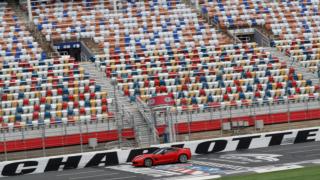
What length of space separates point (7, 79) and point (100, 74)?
610 cm

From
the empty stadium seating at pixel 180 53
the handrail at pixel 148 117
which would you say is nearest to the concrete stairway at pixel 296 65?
the empty stadium seating at pixel 180 53

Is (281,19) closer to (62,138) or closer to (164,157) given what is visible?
(62,138)

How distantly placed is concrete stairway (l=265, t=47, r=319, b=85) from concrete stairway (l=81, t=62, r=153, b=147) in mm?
13168

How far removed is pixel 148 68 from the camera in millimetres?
54094

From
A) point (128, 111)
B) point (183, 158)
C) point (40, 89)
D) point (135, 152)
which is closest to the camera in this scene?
point (183, 158)

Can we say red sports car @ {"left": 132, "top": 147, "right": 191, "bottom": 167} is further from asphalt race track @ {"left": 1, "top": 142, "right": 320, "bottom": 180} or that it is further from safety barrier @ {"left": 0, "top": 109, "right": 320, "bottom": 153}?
safety barrier @ {"left": 0, "top": 109, "right": 320, "bottom": 153}

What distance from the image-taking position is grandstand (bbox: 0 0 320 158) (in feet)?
151

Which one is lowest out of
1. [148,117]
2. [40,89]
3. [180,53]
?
[148,117]

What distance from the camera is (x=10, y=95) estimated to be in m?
48.4

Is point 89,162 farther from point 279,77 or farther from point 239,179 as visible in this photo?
point 279,77

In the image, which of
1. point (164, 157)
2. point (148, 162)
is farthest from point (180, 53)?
point (148, 162)

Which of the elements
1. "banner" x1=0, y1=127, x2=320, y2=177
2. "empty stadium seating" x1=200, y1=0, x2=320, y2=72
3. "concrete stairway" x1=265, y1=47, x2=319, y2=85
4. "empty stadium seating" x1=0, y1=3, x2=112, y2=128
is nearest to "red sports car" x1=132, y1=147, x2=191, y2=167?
"banner" x1=0, y1=127, x2=320, y2=177

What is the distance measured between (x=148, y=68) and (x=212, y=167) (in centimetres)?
1910

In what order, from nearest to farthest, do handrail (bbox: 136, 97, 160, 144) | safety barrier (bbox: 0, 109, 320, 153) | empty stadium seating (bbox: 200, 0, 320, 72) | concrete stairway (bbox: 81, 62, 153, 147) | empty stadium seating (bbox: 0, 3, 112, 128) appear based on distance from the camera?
safety barrier (bbox: 0, 109, 320, 153) < handrail (bbox: 136, 97, 160, 144) < concrete stairway (bbox: 81, 62, 153, 147) < empty stadium seating (bbox: 0, 3, 112, 128) < empty stadium seating (bbox: 200, 0, 320, 72)
